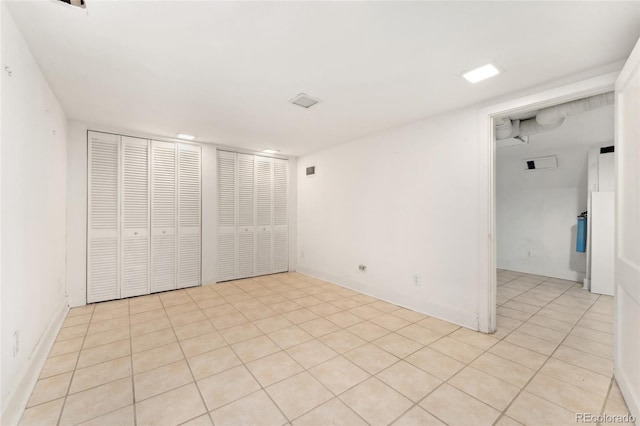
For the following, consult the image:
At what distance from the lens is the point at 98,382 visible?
6.73ft

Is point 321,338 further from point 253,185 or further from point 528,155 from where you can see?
point 528,155

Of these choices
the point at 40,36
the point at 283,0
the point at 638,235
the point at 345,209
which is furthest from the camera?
the point at 345,209

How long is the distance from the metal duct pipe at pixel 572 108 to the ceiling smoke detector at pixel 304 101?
2.58 metres

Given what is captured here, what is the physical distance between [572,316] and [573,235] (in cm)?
261

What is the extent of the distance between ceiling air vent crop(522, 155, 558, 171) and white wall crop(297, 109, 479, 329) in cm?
340

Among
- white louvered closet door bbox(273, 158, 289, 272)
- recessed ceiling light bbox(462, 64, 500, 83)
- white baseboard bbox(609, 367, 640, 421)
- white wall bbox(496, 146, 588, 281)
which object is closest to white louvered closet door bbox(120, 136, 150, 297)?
white louvered closet door bbox(273, 158, 289, 272)

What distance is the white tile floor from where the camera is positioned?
1.75 meters

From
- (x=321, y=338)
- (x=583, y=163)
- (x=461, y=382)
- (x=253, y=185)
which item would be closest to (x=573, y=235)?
(x=583, y=163)

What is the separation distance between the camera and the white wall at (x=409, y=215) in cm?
311

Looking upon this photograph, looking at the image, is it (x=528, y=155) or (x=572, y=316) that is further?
(x=528, y=155)

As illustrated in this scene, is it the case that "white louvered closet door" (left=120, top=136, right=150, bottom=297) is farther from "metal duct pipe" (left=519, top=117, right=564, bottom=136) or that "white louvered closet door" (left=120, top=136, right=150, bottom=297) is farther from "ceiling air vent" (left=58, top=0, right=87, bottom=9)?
"metal duct pipe" (left=519, top=117, right=564, bottom=136)

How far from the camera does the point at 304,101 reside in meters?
2.96

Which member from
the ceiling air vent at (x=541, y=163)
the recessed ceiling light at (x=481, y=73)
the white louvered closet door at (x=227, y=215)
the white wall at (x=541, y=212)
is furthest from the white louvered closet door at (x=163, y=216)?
the ceiling air vent at (x=541, y=163)

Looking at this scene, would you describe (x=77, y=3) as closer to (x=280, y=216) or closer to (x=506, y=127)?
(x=506, y=127)
